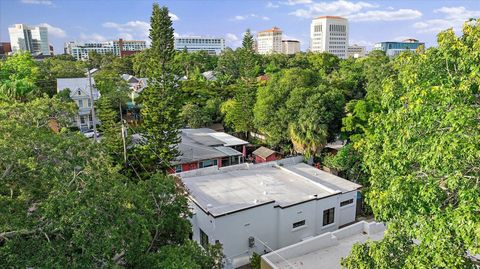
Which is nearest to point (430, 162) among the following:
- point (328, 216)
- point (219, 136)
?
Answer: point (328, 216)

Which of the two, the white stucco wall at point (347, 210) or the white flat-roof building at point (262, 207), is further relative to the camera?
the white stucco wall at point (347, 210)

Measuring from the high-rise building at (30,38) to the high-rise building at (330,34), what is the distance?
316 feet

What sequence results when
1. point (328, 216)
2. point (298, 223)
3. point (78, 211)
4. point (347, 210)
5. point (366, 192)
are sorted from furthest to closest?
1. point (347, 210)
2. point (328, 216)
3. point (298, 223)
4. point (366, 192)
5. point (78, 211)

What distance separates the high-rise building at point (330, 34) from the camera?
112438mm

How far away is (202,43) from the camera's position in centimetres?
12900

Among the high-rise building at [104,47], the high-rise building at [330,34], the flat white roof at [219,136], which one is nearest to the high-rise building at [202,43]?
the high-rise building at [104,47]

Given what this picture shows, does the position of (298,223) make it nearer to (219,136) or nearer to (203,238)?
(203,238)

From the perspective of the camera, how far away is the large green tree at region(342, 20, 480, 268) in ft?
13.5

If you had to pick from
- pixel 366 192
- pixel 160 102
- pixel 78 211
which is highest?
pixel 160 102

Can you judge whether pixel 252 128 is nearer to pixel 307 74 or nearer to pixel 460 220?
pixel 307 74

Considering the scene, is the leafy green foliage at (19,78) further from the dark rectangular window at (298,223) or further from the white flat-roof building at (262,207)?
the dark rectangular window at (298,223)

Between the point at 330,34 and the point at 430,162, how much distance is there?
117769mm

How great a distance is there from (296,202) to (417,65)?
655 centimetres

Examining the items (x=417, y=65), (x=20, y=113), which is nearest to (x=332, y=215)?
(x=417, y=65)
